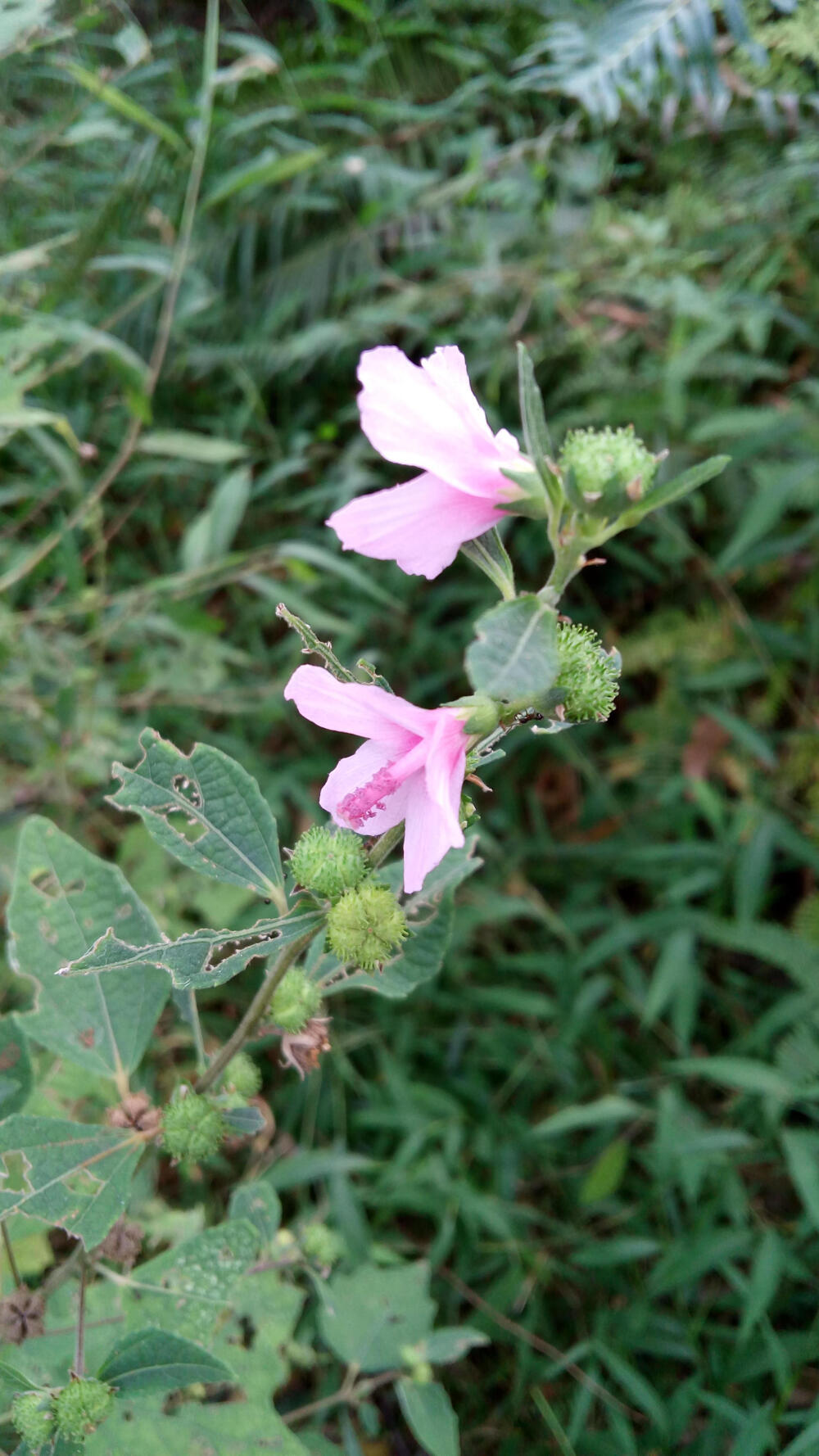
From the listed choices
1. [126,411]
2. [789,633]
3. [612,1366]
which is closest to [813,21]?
[789,633]

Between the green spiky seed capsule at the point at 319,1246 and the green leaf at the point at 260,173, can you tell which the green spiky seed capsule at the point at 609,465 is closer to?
the green spiky seed capsule at the point at 319,1246

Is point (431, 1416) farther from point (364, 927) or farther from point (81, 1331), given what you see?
point (364, 927)

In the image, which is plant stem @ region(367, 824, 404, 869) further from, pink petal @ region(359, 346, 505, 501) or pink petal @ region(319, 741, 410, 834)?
pink petal @ region(359, 346, 505, 501)

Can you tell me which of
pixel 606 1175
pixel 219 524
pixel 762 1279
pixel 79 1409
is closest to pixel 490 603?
pixel 219 524

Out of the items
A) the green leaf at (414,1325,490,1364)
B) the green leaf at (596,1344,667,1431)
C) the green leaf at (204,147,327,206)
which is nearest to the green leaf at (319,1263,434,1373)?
the green leaf at (414,1325,490,1364)

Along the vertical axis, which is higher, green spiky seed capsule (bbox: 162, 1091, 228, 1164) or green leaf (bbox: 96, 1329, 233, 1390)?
green spiky seed capsule (bbox: 162, 1091, 228, 1164)

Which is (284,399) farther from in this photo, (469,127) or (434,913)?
(434,913)

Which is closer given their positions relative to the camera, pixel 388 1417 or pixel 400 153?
pixel 388 1417
